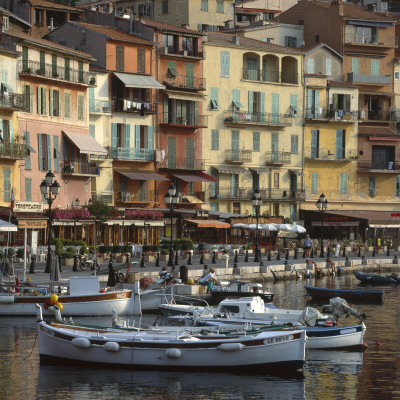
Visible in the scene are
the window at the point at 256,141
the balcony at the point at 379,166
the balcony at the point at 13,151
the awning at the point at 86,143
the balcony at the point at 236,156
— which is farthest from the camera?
the balcony at the point at 379,166

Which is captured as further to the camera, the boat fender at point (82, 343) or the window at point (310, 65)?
the window at point (310, 65)

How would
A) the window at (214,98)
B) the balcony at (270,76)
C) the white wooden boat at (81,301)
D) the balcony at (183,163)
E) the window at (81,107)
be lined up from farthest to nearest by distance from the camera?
the balcony at (270,76), the window at (214,98), the balcony at (183,163), the window at (81,107), the white wooden boat at (81,301)

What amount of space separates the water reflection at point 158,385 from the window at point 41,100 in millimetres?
42396

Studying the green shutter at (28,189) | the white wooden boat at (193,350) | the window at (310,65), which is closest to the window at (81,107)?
the green shutter at (28,189)

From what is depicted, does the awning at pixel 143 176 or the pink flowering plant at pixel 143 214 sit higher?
the awning at pixel 143 176

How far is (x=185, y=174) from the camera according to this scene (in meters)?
88.9

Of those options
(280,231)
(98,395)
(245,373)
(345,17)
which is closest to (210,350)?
(245,373)

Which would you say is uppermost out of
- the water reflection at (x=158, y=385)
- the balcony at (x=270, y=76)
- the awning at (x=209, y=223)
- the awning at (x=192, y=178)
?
the balcony at (x=270, y=76)

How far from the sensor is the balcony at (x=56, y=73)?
2884 inches

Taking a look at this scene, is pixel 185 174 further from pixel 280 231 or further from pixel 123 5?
pixel 123 5

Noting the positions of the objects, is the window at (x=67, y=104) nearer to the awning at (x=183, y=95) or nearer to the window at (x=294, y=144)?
the awning at (x=183, y=95)

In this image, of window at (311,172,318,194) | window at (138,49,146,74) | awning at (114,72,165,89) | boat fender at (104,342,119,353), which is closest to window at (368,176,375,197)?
window at (311,172,318,194)

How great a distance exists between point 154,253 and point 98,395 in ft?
125

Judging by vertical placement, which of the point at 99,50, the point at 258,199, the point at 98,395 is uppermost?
the point at 99,50
